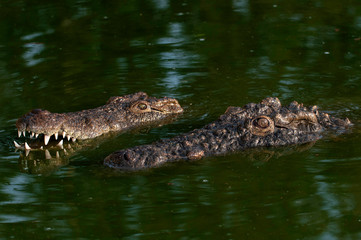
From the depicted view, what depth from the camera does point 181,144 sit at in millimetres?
8531

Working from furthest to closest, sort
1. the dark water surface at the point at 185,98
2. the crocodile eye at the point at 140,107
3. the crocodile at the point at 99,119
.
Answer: the crocodile eye at the point at 140,107 → the crocodile at the point at 99,119 → the dark water surface at the point at 185,98

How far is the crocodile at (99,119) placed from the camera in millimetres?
9312

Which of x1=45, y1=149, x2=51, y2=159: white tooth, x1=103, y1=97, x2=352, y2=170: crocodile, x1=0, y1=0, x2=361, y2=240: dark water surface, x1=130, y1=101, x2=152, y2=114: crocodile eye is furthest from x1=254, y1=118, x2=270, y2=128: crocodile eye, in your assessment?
x1=45, y1=149, x2=51, y2=159: white tooth

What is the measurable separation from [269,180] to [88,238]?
7.34ft

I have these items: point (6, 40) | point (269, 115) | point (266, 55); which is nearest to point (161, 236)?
point (269, 115)

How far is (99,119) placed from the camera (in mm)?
10164

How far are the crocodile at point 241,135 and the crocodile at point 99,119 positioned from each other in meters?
1.43

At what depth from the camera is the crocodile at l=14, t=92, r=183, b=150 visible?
9312 millimetres

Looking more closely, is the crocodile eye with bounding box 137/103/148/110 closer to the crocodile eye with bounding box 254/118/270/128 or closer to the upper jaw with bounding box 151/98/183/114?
the upper jaw with bounding box 151/98/183/114

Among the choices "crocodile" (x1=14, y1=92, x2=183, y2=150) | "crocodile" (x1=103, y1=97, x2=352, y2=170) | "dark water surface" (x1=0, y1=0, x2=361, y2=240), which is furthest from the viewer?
"crocodile" (x1=14, y1=92, x2=183, y2=150)

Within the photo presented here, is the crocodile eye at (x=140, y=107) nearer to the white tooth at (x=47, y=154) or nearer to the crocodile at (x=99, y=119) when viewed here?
the crocodile at (x=99, y=119)

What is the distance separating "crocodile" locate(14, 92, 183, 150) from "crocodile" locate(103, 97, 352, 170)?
56.4 inches

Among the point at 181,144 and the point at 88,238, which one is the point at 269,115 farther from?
the point at 88,238

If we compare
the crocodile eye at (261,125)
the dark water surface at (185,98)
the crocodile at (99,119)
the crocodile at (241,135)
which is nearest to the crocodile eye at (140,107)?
the crocodile at (99,119)
